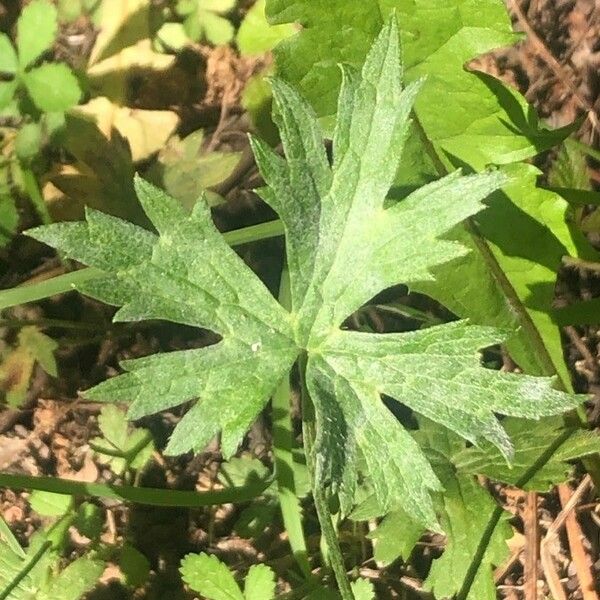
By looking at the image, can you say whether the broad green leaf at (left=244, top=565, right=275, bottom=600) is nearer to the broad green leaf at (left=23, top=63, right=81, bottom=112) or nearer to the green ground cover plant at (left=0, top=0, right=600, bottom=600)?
the green ground cover plant at (left=0, top=0, right=600, bottom=600)

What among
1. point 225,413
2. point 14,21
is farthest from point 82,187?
point 225,413

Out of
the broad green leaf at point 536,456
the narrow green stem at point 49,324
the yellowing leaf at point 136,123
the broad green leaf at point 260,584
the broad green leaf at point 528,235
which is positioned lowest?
the broad green leaf at point 260,584

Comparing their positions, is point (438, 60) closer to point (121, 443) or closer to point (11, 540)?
point (121, 443)

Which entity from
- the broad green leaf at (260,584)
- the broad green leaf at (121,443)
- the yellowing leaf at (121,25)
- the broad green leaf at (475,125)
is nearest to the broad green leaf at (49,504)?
the broad green leaf at (121,443)

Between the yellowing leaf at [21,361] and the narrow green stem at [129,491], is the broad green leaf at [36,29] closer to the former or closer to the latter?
the yellowing leaf at [21,361]

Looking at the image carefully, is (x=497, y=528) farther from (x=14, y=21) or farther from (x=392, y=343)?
(x=14, y=21)

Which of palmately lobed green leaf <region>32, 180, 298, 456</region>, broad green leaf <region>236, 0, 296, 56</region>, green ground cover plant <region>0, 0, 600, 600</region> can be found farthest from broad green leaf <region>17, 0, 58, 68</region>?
palmately lobed green leaf <region>32, 180, 298, 456</region>
